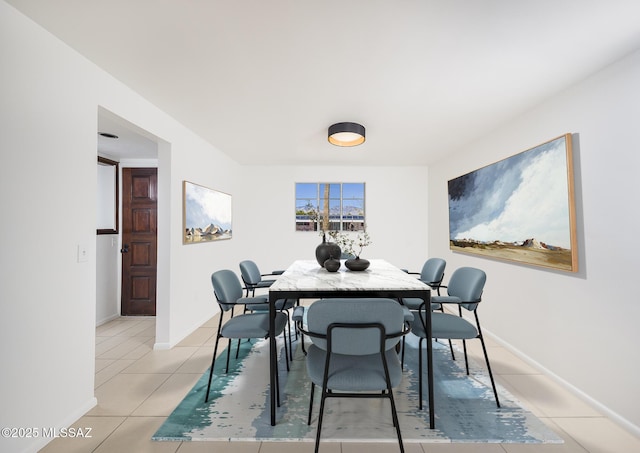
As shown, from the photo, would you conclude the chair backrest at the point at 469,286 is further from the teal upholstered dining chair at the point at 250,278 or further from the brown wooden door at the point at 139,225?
the brown wooden door at the point at 139,225

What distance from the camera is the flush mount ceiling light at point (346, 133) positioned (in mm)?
3031

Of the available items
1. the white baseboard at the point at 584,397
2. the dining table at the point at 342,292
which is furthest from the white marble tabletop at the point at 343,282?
the white baseboard at the point at 584,397

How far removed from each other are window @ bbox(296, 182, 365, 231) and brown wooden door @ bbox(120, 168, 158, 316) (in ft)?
8.17

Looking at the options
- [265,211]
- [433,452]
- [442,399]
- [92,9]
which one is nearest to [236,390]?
[433,452]

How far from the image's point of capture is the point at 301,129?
3314 millimetres

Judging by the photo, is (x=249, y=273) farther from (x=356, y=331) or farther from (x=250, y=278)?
(x=356, y=331)

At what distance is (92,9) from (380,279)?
8.14 feet

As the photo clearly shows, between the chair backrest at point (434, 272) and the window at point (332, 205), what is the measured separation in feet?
7.40

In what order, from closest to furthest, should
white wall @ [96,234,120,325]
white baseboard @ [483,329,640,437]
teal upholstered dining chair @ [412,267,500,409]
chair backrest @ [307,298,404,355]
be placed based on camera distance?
chair backrest @ [307,298,404,355] < white baseboard @ [483,329,640,437] < teal upholstered dining chair @ [412,267,500,409] < white wall @ [96,234,120,325]

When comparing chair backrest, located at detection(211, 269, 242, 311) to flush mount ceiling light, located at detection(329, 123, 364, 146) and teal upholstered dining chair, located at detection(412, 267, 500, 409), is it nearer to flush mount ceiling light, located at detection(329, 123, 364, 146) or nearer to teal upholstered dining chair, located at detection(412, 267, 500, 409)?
teal upholstered dining chair, located at detection(412, 267, 500, 409)

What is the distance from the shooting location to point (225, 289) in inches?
87.9

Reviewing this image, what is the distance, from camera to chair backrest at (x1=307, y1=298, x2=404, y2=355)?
1.43m

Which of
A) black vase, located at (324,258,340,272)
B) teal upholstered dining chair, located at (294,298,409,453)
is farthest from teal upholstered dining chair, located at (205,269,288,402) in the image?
teal upholstered dining chair, located at (294,298,409,453)

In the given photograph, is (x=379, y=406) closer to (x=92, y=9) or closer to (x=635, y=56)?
(x=635, y=56)
